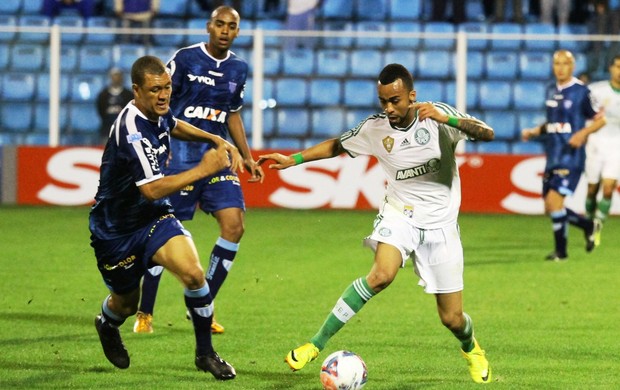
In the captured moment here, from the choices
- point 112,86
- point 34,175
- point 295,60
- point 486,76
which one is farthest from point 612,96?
point 34,175

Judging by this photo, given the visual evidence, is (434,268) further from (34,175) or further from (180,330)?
(34,175)

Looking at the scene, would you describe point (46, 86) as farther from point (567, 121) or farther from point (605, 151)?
point (567, 121)

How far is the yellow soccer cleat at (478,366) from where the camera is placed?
6918 mm

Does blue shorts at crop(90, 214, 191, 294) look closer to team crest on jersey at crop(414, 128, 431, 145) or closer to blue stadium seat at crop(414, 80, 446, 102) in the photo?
team crest on jersey at crop(414, 128, 431, 145)

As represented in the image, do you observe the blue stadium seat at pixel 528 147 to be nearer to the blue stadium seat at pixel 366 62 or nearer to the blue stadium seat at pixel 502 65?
the blue stadium seat at pixel 502 65

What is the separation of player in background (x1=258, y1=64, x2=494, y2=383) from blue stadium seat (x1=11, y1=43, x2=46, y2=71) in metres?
11.5

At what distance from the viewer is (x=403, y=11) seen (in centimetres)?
2027

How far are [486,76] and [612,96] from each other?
4.06 meters

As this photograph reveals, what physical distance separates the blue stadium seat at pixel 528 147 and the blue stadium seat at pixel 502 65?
3.39 ft

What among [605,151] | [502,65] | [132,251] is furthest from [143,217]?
[502,65]

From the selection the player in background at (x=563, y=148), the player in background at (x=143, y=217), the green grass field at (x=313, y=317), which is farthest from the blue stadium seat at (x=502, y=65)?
the player in background at (x=143, y=217)

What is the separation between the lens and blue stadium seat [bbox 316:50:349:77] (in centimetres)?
1827

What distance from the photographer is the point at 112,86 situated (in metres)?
17.8

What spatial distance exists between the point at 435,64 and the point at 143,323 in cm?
986
